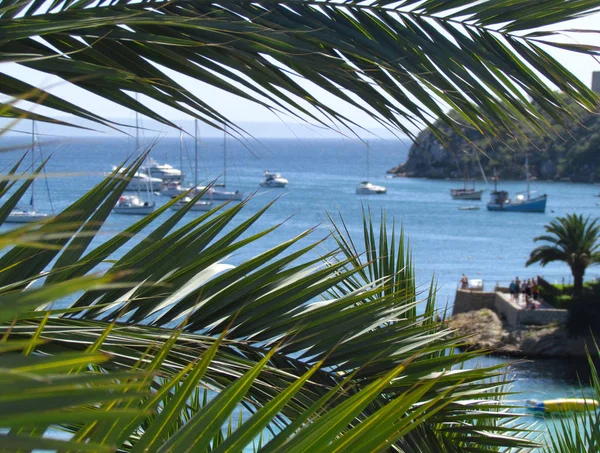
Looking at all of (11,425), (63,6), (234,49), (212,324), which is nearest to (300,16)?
(234,49)

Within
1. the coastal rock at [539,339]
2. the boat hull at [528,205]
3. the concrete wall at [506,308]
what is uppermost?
the boat hull at [528,205]

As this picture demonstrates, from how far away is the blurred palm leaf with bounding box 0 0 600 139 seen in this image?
153cm

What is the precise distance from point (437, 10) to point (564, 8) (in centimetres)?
27

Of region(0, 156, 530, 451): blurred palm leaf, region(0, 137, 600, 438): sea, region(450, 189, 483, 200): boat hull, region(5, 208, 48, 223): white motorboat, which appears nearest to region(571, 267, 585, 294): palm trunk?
region(0, 137, 600, 438): sea

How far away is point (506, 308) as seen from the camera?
32.9 meters

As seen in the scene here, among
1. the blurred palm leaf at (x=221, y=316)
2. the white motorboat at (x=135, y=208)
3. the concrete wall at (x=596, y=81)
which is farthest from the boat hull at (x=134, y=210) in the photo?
the blurred palm leaf at (x=221, y=316)

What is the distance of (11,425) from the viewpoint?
1.73ft

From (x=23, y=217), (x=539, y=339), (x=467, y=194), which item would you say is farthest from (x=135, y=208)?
(x=467, y=194)

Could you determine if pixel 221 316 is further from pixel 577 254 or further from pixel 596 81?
pixel 577 254

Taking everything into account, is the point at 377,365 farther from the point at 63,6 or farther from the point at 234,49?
the point at 63,6

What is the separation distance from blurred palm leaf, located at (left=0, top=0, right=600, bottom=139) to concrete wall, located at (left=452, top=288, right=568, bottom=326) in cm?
3031

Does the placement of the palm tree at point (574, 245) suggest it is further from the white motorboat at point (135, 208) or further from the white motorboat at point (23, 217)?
the white motorboat at point (135, 208)

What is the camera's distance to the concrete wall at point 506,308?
31547mm

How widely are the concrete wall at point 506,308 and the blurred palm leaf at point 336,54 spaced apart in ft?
99.5
